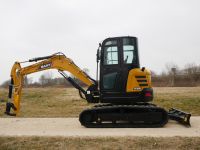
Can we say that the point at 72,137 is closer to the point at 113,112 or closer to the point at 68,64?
the point at 113,112

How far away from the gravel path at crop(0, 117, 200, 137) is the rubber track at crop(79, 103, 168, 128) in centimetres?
38

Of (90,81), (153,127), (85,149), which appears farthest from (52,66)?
(85,149)

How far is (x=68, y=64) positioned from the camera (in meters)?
14.8

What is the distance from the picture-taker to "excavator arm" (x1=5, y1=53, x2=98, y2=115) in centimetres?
1454

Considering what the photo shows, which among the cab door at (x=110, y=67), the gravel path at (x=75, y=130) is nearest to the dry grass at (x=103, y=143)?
the gravel path at (x=75, y=130)

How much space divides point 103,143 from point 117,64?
3.97 meters

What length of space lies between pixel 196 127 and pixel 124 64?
130 inches

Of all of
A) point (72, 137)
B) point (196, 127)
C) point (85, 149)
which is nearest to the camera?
point (85, 149)

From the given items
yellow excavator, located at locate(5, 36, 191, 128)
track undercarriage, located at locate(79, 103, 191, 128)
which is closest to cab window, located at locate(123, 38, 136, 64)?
yellow excavator, located at locate(5, 36, 191, 128)

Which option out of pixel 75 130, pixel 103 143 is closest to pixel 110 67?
pixel 75 130

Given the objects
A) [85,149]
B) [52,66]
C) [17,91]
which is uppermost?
[52,66]

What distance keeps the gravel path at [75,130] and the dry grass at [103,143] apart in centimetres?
91

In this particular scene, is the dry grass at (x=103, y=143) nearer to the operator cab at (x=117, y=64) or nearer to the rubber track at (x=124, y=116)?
the rubber track at (x=124, y=116)

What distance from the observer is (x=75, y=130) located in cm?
1278
